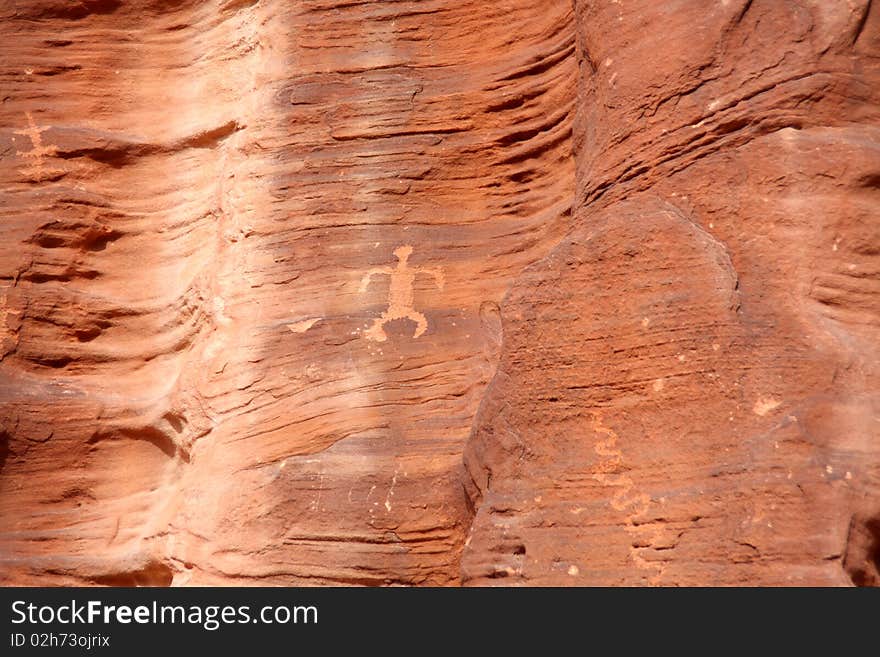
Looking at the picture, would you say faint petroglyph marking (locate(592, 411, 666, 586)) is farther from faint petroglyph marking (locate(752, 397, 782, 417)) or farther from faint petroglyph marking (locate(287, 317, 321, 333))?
faint petroglyph marking (locate(287, 317, 321, 333))

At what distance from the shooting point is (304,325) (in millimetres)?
5055

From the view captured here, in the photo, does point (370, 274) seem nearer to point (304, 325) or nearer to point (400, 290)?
point (400, 290)

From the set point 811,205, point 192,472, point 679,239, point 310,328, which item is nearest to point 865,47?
point 811,205

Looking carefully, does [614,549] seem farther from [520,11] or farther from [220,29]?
[220,29]

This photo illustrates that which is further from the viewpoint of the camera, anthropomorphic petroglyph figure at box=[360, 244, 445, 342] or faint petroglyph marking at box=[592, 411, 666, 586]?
anthropomorphic petroglyph figure at box=[360, 244, 445, 342]

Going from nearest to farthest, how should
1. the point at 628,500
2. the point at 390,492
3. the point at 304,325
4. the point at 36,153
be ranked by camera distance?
the point at 628,500
the point at 390,492
the point at 304,325
the point at 36,153

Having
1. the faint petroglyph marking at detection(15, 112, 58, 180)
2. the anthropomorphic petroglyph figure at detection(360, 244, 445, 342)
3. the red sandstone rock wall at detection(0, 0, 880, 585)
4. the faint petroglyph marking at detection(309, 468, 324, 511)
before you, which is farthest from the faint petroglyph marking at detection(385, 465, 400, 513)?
the faint petroglyph marking at detection(15, 112, 58, 180)

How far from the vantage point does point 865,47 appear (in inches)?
165

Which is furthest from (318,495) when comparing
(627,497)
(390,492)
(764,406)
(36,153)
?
(36,153)

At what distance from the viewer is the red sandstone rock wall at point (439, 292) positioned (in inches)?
153

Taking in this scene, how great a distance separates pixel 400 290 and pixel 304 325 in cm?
39

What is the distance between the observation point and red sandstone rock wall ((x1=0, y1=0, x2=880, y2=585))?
3.88 metres

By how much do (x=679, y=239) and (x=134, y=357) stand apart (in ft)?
8.25

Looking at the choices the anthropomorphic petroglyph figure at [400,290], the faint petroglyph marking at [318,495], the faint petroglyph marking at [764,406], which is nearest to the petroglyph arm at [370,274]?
the anthropomorphic petroglyph figure at [400,290]
